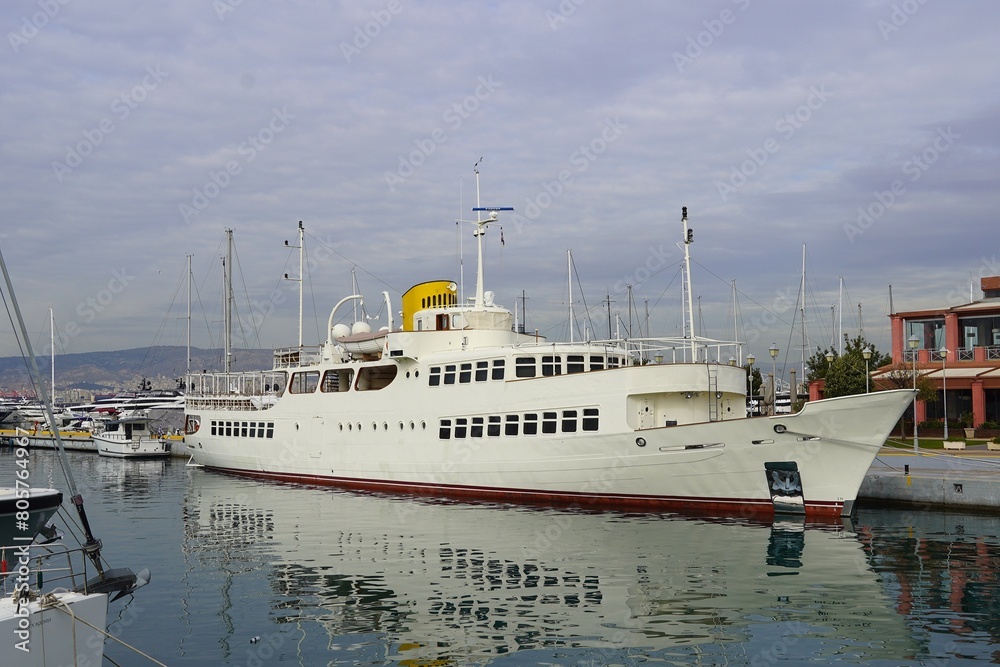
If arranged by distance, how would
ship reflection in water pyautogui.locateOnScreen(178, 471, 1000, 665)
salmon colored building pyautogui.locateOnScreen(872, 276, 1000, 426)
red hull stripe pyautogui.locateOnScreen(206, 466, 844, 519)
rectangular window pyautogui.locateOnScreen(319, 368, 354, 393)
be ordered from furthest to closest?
salmon colored building pyautogui.locateOnScreen(872, 276, 1000, 426), rectangular window pyautogui.locateOnScreen(319, 368, 354, 393), red hull stripe pyautogui.locateOnScreen(206, 466, 844, 519), ship reflection in water pyautogui.locateOnScreen(178, 471, 1000, 665)

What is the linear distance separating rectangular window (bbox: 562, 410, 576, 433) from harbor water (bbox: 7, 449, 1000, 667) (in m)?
3.03

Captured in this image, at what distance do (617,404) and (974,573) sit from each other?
37.6 ft

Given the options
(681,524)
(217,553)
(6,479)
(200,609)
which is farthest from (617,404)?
(6,479)

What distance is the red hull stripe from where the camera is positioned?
25.0m

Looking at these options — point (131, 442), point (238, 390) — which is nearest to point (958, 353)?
point (238, 390)

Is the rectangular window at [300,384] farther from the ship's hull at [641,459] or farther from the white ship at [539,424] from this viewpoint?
the ship's hull at [641,459]

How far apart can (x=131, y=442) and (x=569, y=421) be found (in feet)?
146

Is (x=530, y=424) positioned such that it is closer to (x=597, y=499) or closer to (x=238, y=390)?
(x=597, y=499)

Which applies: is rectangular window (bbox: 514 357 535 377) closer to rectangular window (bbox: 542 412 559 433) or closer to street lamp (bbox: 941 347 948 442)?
rectangular window (bbox: 542 412 559 433)

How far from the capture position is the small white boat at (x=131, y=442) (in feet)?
196

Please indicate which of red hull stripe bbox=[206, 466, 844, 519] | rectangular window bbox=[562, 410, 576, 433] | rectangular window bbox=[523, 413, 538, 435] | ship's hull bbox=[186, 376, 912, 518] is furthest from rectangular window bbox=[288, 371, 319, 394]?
rectangular window bbox=[562, 410, 576, 433]

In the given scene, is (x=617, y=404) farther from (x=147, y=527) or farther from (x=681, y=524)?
(x=147, y=527)

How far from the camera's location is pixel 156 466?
53281mm

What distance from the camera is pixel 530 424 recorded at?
28.8 metres
